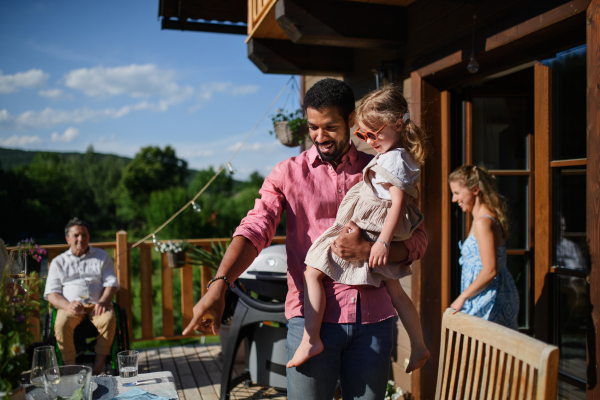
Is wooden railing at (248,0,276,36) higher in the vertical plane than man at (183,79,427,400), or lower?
higher

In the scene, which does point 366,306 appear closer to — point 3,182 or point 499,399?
point 499,399

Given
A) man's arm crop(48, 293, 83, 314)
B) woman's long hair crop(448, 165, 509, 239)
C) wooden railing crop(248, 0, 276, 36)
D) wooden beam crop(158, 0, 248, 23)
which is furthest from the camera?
wooden beam crop(158, 0, 248, 23)

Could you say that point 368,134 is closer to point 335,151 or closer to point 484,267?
point 335,151

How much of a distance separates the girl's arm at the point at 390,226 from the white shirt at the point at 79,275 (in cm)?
289

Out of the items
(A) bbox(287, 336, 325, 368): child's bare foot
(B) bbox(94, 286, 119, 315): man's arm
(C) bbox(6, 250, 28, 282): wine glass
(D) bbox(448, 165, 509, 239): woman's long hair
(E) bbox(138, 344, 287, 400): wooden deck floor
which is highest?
(D) bbox(448, 165, 509, 239): woman's long hair

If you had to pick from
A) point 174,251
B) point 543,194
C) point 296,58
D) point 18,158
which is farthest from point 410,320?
point 18,158

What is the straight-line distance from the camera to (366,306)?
134 centimetres

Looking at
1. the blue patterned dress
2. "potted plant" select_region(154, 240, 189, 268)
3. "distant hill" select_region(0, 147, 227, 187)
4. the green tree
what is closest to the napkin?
the blue patterned dress

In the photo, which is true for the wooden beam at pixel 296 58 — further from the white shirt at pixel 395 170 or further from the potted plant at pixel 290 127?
the white shirt at pixel 395 170

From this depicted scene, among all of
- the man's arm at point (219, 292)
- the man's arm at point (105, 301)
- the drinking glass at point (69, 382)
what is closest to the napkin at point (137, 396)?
the drinking glass at point (69, 382)

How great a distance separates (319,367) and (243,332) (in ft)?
5.90

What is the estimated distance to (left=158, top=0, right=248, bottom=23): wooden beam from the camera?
4.31m

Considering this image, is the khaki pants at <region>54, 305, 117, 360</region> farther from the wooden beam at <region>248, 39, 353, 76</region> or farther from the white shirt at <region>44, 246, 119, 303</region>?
the wooden beam at <region>248, 39, 353, 76</region>

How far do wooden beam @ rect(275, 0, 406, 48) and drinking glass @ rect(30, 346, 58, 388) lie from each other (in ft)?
6.37
